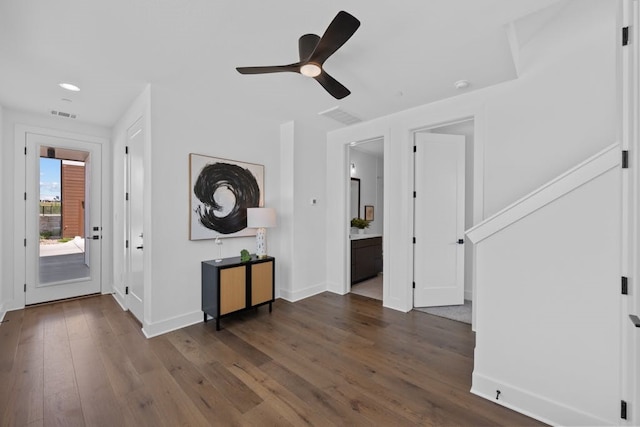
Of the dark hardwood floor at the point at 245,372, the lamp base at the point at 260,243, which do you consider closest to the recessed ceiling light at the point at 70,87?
the lamp base at the point at 260,243

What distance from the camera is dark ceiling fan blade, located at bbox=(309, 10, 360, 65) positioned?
5.03 ft

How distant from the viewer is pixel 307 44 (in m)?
1.99

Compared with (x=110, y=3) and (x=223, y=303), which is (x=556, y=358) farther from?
(x=110, y=3)

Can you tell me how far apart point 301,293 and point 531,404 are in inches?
114

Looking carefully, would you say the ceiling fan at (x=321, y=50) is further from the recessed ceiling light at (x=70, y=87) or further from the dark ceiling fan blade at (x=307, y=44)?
the recessed ceiling light at (x=70, y=87)

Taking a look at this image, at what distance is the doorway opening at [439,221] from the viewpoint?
3752 millimetres

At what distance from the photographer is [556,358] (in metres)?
1.72

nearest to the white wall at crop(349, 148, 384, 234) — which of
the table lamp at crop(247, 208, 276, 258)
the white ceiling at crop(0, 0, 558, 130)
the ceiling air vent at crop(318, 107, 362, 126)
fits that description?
the ceiling air vent at crop(318, 107, 362, 126)

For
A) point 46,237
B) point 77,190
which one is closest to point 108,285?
point 46,237

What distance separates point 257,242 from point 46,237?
10.2ft

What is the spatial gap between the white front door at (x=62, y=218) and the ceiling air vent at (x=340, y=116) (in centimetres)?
361

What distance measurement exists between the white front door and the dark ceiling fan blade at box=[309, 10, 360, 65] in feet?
13.9

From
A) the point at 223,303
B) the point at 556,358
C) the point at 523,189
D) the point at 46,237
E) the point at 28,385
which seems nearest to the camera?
the point at 556,358

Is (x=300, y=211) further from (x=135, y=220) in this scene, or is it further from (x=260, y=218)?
(x=135, y=220)
